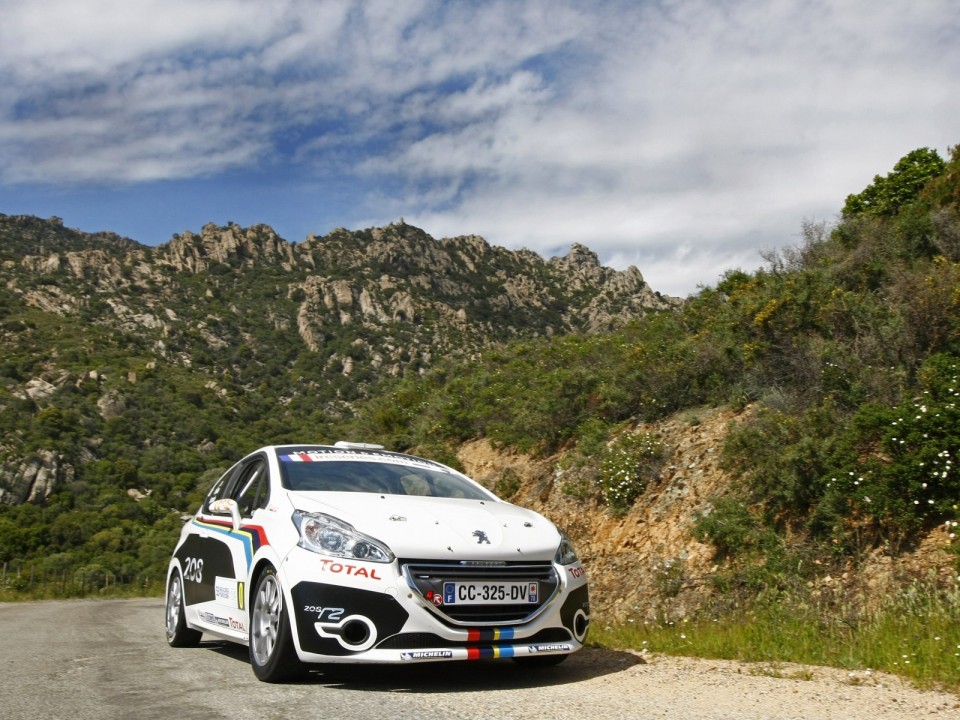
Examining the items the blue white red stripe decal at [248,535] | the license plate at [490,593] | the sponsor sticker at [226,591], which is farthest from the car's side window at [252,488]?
the license plate at [490,593]

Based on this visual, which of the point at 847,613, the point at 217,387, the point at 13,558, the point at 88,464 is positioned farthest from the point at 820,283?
the point at 217,387

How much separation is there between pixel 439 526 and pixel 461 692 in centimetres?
100

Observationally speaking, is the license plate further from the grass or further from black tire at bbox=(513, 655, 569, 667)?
the grass

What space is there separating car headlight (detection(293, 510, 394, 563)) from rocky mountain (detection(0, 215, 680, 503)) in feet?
158

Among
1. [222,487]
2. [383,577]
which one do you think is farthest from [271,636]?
[222,487]

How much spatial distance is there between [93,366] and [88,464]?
14954mm

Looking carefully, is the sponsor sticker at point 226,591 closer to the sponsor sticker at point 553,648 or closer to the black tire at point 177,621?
the black tire at point 177,621

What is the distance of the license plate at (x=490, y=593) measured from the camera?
5.19m

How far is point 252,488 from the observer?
6.88 meters

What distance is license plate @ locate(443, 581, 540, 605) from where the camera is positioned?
5.19 metres

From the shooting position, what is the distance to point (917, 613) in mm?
6191

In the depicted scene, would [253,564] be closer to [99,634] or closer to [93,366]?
[99,634]

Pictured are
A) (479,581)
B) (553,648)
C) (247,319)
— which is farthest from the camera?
(247,319)

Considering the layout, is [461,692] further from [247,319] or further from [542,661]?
[247,319]
